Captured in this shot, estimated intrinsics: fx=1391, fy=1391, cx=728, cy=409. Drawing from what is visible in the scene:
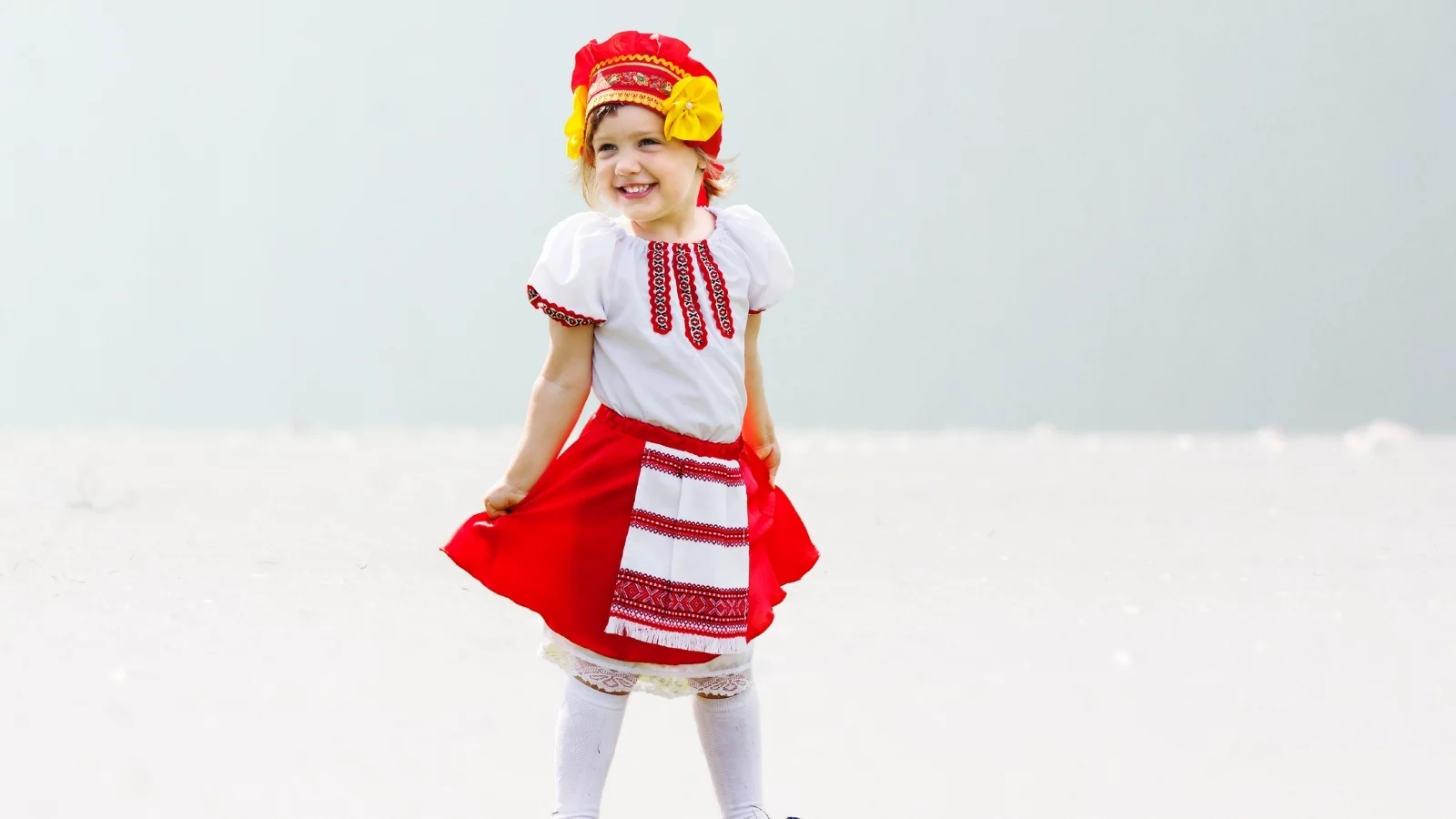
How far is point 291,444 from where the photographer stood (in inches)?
295

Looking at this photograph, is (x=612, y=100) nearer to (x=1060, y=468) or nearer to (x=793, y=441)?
(x=1060, y=468)

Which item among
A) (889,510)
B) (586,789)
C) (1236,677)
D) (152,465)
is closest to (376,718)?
(586,789)

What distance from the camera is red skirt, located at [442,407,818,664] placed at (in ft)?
6.53

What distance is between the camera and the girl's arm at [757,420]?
Result: 2.24 metres

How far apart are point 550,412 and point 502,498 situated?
0.47ft

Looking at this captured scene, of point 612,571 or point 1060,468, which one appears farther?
point 1060,468

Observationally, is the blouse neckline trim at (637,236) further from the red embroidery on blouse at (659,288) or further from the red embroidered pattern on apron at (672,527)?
the red embroidered pattern on apron at (672,527)

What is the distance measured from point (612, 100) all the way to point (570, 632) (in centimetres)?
Result: 77

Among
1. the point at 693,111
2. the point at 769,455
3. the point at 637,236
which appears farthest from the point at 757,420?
the point at 693,111

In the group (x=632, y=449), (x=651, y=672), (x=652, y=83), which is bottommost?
(x=651, y=672)

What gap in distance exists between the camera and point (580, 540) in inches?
78.7

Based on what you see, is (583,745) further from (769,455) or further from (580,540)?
(769,455)

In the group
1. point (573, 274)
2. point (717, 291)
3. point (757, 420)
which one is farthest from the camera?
point (757, 420)

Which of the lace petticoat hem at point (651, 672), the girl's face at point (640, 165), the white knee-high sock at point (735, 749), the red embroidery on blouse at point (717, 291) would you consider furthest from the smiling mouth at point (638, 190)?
the white knee-high sock at point (735, 749)
